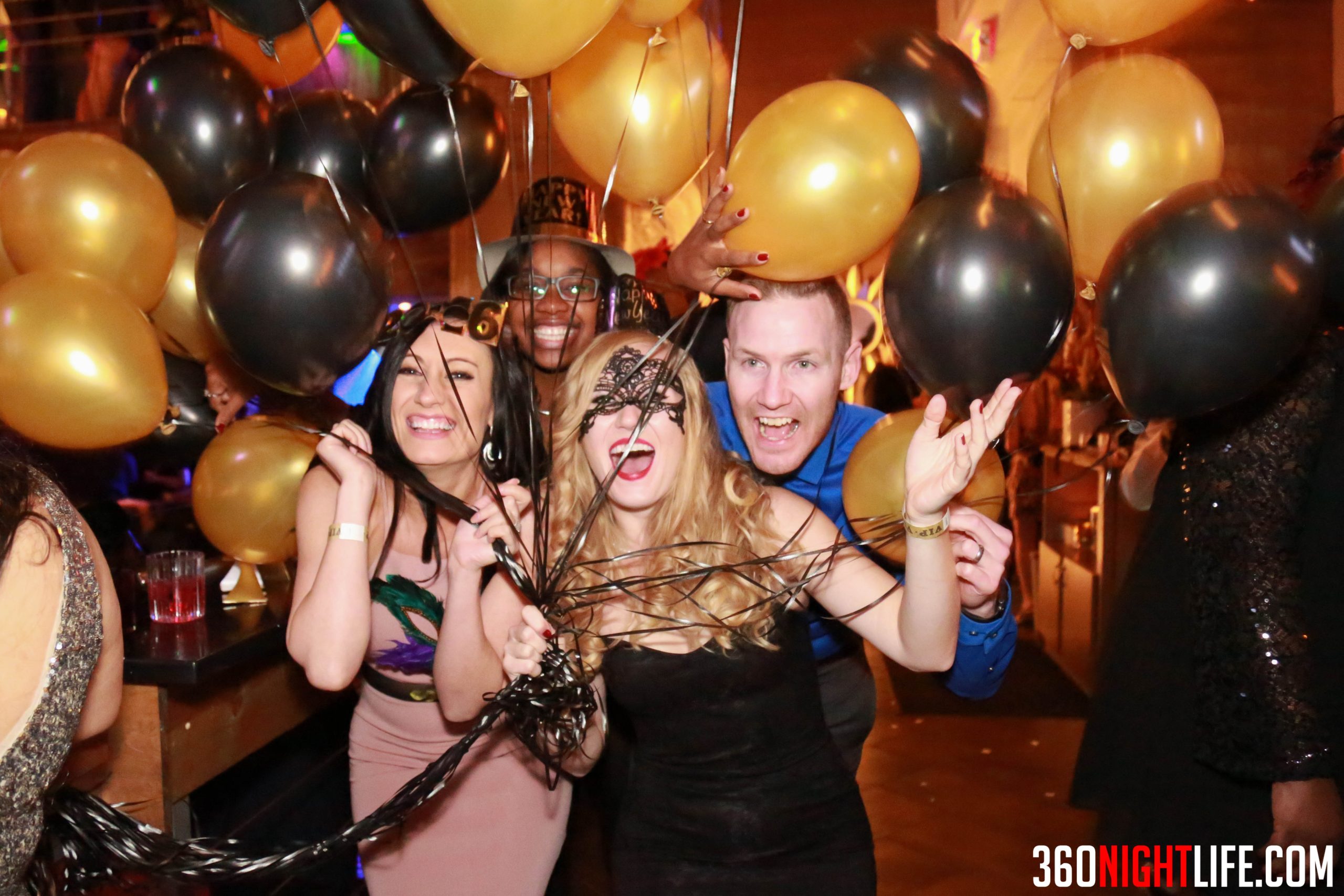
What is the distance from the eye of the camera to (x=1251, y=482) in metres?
1.59

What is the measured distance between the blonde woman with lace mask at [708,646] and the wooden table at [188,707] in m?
0.72

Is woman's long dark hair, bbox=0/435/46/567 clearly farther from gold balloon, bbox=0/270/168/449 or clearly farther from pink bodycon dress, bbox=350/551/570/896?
pink bodycon dress, bbox=350/551/570/896

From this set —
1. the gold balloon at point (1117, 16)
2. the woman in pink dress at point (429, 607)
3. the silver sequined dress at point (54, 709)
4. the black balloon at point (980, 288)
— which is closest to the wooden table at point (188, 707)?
the woman in pink dress at point (429, 607)

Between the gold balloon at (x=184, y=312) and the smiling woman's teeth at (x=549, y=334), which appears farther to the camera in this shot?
the smiling woman's teeth at (x=549, y=334)

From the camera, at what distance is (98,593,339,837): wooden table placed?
78.1 inches

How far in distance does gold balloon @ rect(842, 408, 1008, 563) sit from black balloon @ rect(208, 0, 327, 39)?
1169 millimetres

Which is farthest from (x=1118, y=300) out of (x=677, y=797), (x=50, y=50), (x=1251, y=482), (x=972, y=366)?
(x=50, y=50)

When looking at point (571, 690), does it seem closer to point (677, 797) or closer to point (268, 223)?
point (677, 797)

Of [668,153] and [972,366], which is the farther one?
[668,153]

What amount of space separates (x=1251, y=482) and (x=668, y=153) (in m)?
1.10

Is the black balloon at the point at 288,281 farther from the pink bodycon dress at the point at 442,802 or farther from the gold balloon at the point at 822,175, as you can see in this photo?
the gold balloon at the point at 822,175

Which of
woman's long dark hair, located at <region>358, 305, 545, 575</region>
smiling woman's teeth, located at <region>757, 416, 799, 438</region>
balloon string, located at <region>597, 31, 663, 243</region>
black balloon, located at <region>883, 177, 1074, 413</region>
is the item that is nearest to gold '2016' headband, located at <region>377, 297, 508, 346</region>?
woman's long dark hair, located at <region>358, 305, 545, 575</region>

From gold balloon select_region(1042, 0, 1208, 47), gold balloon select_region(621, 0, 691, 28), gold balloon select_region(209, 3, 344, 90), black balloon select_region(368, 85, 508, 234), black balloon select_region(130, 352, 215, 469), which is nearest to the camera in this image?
gold balloon select_region(1042, 0, 1208, 47)

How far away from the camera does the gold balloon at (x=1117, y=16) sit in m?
1.47
